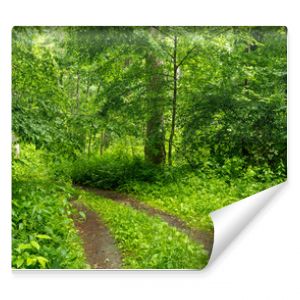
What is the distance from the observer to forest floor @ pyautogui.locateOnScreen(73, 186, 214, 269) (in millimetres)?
4738

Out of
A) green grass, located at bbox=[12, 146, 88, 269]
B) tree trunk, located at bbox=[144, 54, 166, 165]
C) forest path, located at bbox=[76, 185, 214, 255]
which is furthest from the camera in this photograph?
tree trunk, located at bbox=[144, 54, 166, 165]

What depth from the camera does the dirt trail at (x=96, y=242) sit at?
4.73m

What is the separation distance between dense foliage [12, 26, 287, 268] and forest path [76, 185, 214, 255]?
53 millimetres

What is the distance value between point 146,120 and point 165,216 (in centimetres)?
89

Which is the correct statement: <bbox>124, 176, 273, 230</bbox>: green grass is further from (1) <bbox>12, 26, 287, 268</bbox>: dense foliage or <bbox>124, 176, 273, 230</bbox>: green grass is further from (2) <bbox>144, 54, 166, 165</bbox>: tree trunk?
(2) <bbox>144, 54, 166, 165</bbox>: tree trunk

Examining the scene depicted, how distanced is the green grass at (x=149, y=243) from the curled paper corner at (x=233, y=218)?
0.16 metres

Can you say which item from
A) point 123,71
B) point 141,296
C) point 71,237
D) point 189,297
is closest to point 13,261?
point 71,237

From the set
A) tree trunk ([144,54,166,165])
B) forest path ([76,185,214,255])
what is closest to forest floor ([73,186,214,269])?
forest path ([76,185,214,255])

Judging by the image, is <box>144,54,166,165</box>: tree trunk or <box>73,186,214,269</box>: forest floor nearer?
<box>73,186,214,269</box>: forest floor

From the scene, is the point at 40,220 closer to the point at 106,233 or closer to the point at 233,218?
the point at 106,233

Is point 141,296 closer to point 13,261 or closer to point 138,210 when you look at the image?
point 138,210

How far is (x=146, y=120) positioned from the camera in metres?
4.97

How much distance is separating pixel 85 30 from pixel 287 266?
276cm

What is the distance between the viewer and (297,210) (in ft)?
15.9
